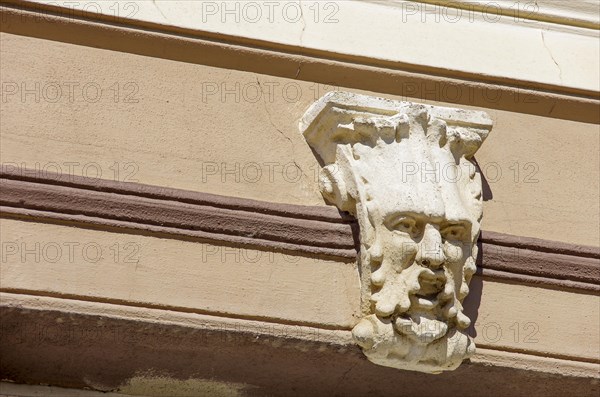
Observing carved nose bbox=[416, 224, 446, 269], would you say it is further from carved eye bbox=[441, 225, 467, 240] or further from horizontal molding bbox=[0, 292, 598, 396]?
horizontal molding bbox=[0, 292, 598, 396]

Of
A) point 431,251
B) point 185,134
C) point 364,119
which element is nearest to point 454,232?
point 431,251

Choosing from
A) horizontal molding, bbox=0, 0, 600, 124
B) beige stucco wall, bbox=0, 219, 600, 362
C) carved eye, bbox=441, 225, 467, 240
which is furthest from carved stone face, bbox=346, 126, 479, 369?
horizontal molding, bbox=0, 0, 600, 124

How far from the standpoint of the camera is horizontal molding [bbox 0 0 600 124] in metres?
3.23

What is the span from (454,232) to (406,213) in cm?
15

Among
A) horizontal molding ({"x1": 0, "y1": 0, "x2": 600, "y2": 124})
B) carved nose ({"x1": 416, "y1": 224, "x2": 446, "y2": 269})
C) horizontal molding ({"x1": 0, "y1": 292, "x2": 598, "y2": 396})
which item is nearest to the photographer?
horizontal molding ({"x1": 0, "y1": 292, "x2": 598, "y2": 396})

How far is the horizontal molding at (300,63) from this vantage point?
3232 millimetres

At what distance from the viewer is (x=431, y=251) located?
3.12 m

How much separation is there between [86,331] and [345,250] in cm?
65

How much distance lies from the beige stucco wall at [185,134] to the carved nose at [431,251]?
31cm

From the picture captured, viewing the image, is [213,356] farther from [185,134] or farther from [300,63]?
[300,63]

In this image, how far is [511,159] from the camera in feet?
11.6

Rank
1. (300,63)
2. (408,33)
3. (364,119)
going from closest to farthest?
(364,119) → (300,63) → (408,33)

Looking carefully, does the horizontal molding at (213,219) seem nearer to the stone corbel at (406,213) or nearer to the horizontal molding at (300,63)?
the stone corbel at (406,213)

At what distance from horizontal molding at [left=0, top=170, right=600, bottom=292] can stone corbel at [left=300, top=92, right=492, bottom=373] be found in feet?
0.29
